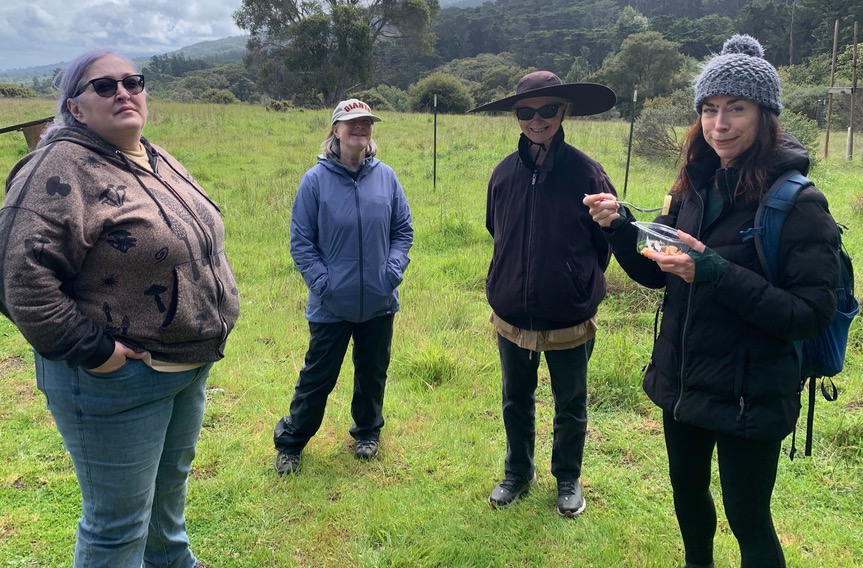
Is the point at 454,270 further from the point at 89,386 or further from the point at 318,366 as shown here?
the point at 89,386

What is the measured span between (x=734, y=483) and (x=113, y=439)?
6.58 feet

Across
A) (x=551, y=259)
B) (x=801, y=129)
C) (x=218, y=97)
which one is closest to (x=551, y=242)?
(x=551, y=259)

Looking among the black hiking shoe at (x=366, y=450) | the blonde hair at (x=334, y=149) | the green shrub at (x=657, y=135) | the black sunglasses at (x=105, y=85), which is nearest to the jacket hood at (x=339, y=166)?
the blonde hair at (x=334, y=149)

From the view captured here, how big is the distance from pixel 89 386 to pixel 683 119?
14149 mm

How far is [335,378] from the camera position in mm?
3152

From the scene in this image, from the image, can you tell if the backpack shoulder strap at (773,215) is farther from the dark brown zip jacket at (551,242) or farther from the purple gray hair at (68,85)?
the purple gray hair at (68,85)

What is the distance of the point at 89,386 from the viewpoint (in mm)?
1754

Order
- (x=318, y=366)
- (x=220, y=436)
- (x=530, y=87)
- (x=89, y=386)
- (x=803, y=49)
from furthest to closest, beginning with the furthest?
(x=803, y=49) → (x=220, y=436) → (x=318, y=366) → (x=530, y=87) → (x=89, y=386)

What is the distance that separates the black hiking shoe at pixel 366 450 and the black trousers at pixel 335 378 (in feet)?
0.10

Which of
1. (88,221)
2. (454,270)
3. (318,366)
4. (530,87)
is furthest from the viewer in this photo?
(454,270)

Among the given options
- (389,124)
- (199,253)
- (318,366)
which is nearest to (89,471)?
(199,253)

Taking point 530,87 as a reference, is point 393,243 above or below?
below

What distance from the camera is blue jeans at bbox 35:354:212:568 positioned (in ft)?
5.79

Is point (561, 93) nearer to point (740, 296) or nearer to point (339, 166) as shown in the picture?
point (339, 166)
